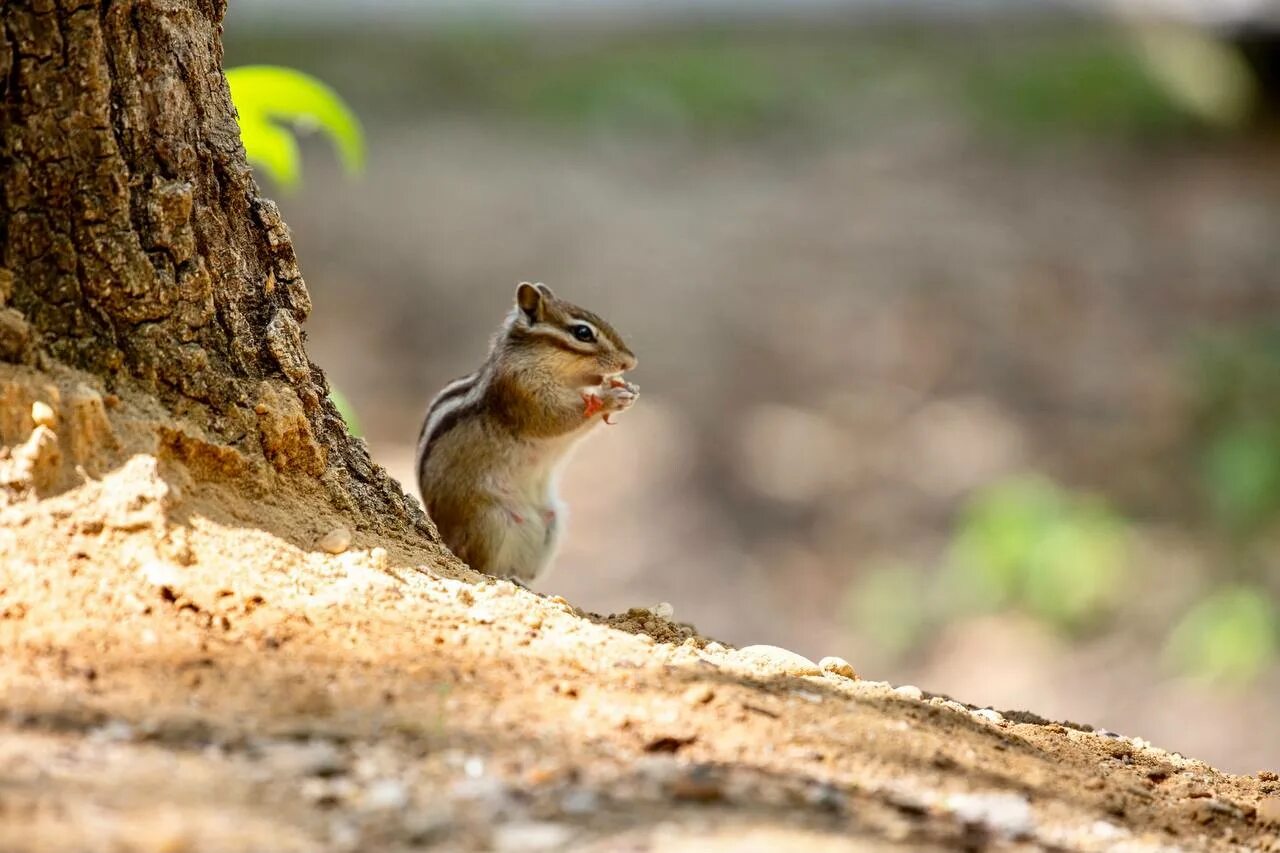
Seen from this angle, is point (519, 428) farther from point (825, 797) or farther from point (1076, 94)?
point (1076, 94)

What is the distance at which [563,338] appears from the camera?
191 inches

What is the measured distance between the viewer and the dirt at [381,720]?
6.71 ft

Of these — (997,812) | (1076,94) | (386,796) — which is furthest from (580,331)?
(1076,94)

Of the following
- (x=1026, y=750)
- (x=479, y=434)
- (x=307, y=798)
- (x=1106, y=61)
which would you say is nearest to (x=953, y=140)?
(x=1106, y=61)

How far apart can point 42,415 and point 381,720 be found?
33.2 inches

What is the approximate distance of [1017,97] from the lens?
13.1 metres

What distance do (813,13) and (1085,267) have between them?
479 centimetres

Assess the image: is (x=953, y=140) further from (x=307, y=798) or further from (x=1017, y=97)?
(x=307, y=798)

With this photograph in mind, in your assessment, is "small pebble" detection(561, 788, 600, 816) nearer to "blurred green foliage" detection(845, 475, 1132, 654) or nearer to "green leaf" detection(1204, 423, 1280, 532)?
"blurred green foliage" detection(845, 475, 1132, 654)

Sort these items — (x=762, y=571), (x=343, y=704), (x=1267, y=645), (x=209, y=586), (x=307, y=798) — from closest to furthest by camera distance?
(x=307, y=798) < (x=343, y=704) < (x=209, y=586) < (x=1267, y=645) < (x=762, y=571)

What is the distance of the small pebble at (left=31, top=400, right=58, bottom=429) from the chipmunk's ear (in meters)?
2.38

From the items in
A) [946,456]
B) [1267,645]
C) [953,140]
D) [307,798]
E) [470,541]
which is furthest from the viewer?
[953,140]

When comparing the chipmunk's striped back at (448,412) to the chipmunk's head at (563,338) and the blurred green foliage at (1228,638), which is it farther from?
the blurred green foliage at (1228,638)

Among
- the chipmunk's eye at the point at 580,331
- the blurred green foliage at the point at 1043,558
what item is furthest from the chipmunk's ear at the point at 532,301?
the blurred green foliage at the point at 1043,558
